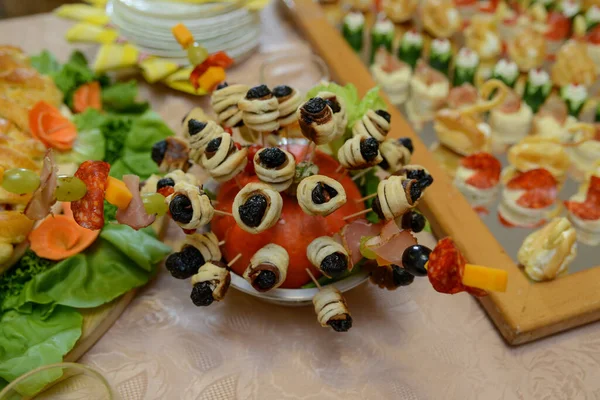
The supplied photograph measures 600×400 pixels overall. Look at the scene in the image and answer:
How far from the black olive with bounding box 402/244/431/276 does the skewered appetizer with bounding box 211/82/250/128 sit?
441 millimetres

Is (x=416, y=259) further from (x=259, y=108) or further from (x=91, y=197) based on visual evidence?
(x=91, y=197)

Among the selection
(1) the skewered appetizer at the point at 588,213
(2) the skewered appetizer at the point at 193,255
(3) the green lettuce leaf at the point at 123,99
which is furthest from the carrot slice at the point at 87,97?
(1) the skewered appetizer at the point at 588,213

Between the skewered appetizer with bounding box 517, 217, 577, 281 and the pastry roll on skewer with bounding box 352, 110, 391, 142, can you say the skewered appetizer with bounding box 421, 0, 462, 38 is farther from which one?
the pastry roll on skewer with bounding box 352, 110, 391, 142

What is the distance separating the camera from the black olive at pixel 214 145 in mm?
1006

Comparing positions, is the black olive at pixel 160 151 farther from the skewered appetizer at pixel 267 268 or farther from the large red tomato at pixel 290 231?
the skewered appetizer at pixel 267 268

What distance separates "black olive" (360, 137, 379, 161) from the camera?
3.22ft

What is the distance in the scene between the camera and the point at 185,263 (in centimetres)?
104

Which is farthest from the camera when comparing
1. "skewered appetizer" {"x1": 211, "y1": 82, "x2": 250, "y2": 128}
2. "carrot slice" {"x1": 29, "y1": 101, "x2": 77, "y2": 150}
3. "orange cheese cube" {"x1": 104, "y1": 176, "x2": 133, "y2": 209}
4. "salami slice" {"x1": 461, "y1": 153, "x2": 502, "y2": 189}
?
"salami slice" {"x1": 461, "y1": 153, "x2": 502, "y2": 189}

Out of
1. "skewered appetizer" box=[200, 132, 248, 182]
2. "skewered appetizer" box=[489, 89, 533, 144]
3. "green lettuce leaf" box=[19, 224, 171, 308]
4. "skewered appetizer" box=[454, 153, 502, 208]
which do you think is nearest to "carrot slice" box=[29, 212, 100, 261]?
"green lettuce leaf" box=[19, 224, 171, 308]

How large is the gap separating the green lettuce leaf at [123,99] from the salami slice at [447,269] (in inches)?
46.0

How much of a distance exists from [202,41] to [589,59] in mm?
1327

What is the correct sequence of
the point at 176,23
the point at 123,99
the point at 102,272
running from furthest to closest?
1. the point at 176,23
2. the point at 123,99
3. the point at 102,272

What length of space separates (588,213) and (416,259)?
2.60 ft

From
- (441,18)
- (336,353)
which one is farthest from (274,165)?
(441,18)
